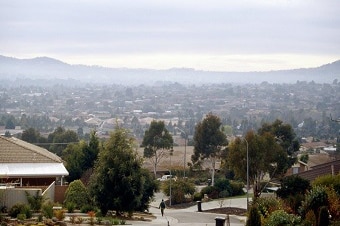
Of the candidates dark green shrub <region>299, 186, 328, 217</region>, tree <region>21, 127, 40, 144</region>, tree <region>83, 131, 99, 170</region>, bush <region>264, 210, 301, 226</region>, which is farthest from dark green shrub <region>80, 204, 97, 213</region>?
tree <region>21, 127, 40, 144</region>

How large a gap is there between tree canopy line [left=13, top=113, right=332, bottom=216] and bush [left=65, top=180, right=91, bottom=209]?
0.92 metres

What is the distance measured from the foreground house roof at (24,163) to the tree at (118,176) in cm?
892

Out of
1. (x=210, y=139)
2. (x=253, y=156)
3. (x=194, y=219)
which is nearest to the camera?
(x=194, y=219)

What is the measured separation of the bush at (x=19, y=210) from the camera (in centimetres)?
3228

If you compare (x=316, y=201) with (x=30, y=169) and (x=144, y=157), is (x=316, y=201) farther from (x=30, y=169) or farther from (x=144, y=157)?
(x=144, y=157)

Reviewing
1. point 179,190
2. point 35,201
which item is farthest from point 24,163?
point 179,190

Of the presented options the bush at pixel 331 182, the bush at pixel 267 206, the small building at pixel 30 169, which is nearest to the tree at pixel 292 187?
the bush at pixel 331 182

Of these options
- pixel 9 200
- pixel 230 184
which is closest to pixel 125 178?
pixel 9 200

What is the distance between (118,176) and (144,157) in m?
13.2

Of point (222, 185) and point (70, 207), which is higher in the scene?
point (70, 207)

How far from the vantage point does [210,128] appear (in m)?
74.2

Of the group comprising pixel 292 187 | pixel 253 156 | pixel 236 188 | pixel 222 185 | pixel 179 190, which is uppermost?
pixel 253 156

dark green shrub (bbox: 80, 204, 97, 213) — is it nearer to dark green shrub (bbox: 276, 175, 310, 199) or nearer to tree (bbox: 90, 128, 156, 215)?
tree (bbox: 90, 128, 156, 215)

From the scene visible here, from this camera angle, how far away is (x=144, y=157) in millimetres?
49312
